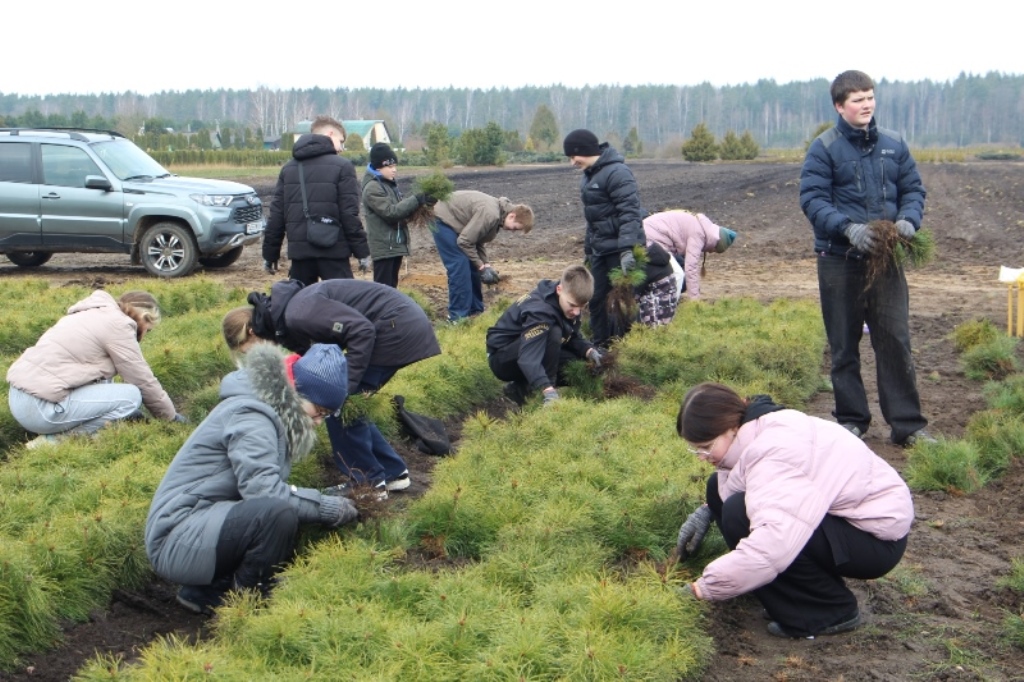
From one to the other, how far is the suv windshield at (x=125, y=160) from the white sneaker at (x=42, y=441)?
9.31 meters

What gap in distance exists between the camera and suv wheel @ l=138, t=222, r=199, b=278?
15.2 m

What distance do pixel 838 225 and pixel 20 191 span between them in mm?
12406

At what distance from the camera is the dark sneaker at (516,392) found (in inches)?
335

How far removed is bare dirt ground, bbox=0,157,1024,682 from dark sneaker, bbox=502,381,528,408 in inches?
51.8

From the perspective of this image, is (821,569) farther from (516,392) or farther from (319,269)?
(319,269)

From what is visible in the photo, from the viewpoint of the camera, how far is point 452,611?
4.42 m

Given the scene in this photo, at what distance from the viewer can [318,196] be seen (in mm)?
9141

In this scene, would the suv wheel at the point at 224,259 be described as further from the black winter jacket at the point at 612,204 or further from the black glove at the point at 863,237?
the black glove at the point at 863,237

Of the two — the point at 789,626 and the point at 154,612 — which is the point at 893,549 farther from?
the point at 154,612

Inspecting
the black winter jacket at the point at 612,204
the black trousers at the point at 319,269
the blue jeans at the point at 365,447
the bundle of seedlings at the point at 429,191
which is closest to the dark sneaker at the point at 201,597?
the blue jeans at the point at 365,447

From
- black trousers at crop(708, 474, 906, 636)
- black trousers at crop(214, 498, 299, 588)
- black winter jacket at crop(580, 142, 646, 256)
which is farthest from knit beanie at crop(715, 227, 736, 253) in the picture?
black trousers at crop(214, 498, 299, 588)

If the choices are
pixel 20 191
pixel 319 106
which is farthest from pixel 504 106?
pixel 20 191

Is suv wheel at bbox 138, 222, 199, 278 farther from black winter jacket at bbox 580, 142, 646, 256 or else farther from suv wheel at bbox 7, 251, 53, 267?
black winter jacket at bbox 580, 142, 646, 256

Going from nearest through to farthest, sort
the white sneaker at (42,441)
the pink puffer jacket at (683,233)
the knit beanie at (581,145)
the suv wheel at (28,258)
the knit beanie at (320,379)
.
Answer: the knit beanie at (320,379) → the white sneaker at (42,441) → the knit beanie at (581,145) → the pink puffer jacket at (683,233) → the suv wheel at (28,258)
